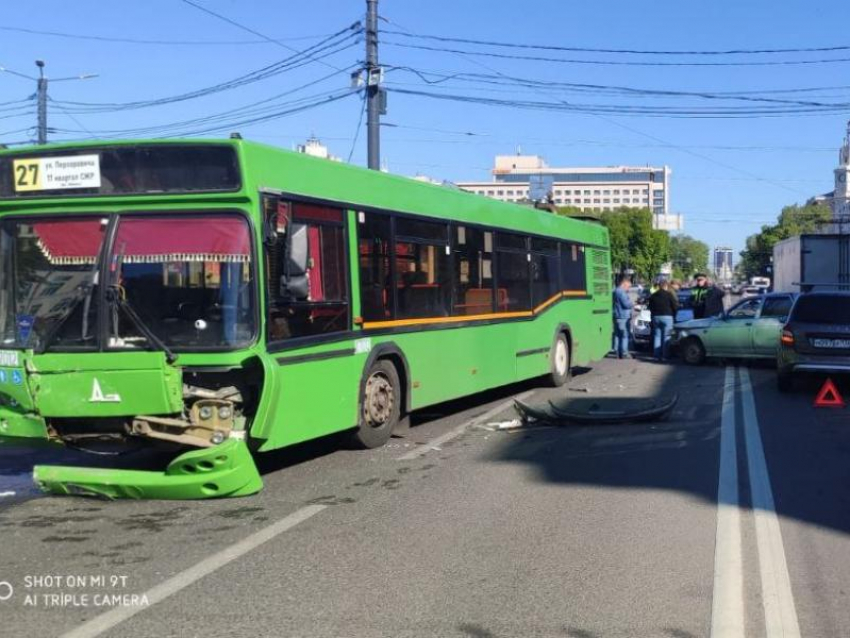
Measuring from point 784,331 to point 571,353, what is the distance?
3.56 meters

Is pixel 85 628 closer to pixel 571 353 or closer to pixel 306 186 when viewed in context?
pixel 306 186

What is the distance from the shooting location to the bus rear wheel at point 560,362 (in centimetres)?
1528

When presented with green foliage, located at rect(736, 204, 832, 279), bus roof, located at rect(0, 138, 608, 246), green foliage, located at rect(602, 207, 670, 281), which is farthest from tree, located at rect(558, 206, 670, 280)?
bus roof, located at rect(0, 138, 608, 246)

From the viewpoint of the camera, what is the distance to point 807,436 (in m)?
10.6

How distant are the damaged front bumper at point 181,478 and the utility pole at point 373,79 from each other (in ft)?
47.1

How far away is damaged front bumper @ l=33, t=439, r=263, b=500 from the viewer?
7.12m

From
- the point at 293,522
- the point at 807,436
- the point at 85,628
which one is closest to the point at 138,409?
the point at 293,522

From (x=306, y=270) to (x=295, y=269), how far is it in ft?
1.13

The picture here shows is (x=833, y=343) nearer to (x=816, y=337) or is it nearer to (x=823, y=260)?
(x=816, y=337)

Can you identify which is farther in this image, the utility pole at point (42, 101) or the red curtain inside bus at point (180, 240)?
the utility pole at point (42, 101)

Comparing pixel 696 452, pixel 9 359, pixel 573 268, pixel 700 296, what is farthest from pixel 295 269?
pixel 700 296

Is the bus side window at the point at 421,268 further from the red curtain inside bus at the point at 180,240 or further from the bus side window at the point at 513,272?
the red curtain inside bus at the point at 180,240

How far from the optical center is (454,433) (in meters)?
11.0

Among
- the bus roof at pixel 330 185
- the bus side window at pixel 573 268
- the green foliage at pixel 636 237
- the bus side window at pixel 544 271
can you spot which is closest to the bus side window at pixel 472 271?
the bus roof at pixel 330 185
